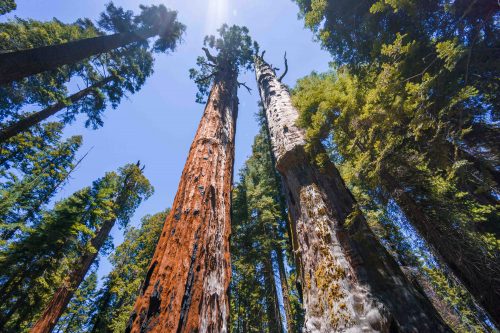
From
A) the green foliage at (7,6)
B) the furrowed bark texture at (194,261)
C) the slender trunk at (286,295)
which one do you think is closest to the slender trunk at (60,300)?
the slender trunk at (286,295)

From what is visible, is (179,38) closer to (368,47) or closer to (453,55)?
(368,47)

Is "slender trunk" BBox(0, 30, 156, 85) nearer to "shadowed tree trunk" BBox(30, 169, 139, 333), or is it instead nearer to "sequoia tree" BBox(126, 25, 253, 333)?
"sequoia tree" BBox(126, 25, 253, 333)

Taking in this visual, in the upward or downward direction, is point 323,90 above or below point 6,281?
above

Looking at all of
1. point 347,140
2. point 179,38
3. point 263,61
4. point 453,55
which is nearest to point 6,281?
point 347,140

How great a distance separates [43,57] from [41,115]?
6.07 m

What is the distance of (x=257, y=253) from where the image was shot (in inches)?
459

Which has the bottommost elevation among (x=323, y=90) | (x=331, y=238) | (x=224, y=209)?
(x=331, y=238)

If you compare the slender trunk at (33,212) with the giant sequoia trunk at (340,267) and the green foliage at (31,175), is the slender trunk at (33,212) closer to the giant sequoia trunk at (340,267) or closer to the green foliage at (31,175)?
the green foliage at (31,175)

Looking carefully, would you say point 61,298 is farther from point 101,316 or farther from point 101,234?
→ point 101,316

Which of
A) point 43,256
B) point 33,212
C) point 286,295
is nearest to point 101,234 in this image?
point 33,212

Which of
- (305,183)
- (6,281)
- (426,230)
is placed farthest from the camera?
(6,281)

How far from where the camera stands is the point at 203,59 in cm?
1186

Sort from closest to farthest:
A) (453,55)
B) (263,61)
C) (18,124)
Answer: (453,55)
(18,124)
(263,61)

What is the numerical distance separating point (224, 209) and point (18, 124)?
11.2 metres
